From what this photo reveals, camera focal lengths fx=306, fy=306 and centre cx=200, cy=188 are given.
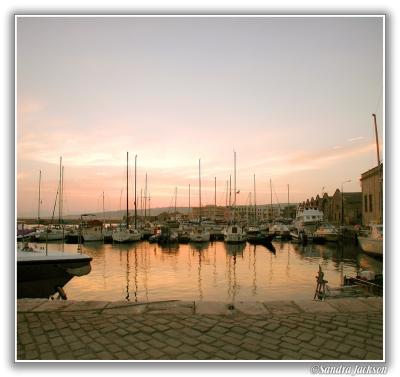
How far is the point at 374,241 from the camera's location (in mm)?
32031

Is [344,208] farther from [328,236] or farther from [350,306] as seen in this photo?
[350,306]

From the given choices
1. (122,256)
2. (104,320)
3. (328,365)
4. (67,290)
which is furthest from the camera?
(122,256)

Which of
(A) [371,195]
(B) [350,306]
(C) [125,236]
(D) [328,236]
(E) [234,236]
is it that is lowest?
(D) [328,236]

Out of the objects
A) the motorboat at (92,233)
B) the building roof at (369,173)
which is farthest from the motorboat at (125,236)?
the building roof at (369,173)

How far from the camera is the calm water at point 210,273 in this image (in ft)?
59.8

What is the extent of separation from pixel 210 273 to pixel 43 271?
13169 mm

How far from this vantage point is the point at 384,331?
466cm

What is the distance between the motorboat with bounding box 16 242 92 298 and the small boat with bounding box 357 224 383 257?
28.6m

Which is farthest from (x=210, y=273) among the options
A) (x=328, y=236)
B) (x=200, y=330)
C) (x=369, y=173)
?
(x=369, y=173)

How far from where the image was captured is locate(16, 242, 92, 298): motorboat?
14.3m

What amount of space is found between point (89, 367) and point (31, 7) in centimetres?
599

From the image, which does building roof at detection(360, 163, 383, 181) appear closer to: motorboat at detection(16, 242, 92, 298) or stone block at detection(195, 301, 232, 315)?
motorboat at detection(16, 242, 92, 298)

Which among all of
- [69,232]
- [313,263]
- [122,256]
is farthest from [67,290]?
[69,232]

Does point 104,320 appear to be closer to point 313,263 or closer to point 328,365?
point 328,365
